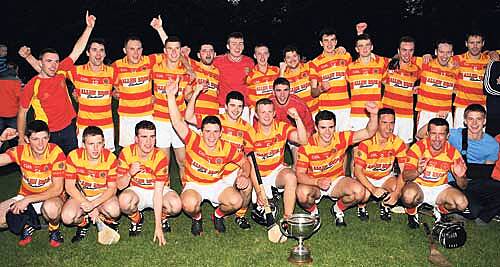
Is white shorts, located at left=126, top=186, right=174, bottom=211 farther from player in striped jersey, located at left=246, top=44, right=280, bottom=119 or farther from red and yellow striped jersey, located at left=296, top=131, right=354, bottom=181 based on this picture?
player in striped jersey, located at left=246, top=44, right=280, bottom=119

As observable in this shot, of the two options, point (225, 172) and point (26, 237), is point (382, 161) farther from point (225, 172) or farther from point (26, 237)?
point (26, 237)

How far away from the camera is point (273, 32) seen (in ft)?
82.7

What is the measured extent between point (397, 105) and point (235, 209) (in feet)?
8.07

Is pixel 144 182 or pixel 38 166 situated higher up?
pixel 38 166

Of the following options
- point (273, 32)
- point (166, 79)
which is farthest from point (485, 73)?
point (273, 32)

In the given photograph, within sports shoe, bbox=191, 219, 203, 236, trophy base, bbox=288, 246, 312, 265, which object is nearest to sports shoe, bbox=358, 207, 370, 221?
trophy base, bbox=288, 246, 312, 265

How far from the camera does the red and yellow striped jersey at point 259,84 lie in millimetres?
6426

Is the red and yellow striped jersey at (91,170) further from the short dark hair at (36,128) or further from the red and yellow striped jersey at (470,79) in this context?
the red and yellow striped jersey at (470,79)

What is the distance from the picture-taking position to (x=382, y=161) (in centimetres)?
555

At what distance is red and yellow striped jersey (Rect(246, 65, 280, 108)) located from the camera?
643cm

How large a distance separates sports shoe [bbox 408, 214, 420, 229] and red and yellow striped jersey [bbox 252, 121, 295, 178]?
145 cm

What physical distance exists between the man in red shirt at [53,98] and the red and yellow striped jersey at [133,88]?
51 centimetres

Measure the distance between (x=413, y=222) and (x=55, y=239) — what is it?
3.44 meters

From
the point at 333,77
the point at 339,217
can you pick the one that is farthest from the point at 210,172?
the point at 333,77
